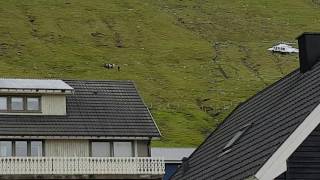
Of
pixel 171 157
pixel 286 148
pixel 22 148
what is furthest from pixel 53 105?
pixel 286 148

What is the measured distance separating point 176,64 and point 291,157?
551ft

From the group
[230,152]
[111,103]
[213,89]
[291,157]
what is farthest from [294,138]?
[213,89]

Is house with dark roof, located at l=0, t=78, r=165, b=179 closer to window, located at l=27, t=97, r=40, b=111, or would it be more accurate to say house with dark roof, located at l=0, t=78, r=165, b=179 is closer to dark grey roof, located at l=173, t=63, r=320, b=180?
window, located at l=27, t=97, r=40, b=111

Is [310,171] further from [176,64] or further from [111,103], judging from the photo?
[176,64]

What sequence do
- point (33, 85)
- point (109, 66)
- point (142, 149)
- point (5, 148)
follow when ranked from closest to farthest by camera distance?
Answer: point (5, 148)
point (142, 149)
point (33, 85)
point (109, 66)

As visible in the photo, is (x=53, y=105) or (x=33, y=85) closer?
(x=53, y=105)

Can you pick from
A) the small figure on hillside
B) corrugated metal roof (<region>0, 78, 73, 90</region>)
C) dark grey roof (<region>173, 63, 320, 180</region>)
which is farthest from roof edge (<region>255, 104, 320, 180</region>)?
the small figure on hillside

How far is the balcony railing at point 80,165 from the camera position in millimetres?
40594

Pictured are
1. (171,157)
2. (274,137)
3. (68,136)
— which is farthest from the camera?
(171,157)

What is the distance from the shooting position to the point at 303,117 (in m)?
23.2

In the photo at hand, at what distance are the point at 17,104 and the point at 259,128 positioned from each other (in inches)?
720

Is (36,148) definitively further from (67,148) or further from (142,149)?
(142,149)

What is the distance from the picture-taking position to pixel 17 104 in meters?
43.3

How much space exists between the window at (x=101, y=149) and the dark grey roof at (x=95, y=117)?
692 millimetres
